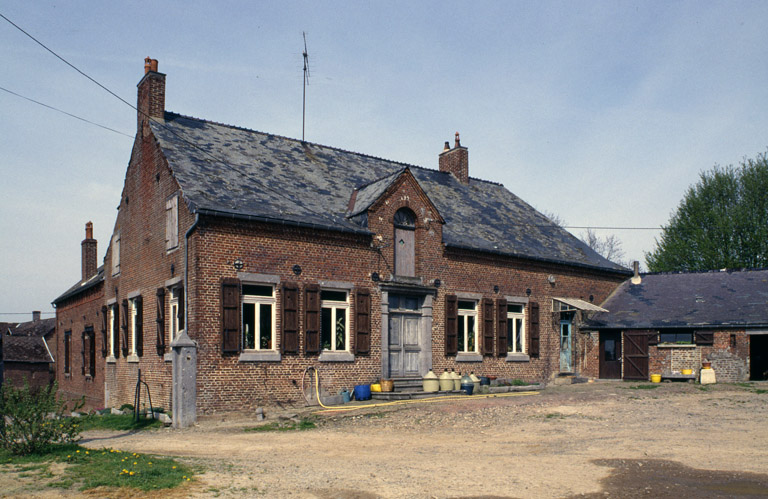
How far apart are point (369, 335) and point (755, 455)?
10.9 m

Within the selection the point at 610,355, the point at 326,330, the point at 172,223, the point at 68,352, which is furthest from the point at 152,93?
the point at 610,355

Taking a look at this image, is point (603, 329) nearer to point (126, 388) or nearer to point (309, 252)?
point (309, 252)

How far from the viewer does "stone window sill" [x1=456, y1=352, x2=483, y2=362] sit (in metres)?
21.7

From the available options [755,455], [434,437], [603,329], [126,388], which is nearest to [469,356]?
[603,329]

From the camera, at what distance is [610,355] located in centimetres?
2575

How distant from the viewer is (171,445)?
12633mm

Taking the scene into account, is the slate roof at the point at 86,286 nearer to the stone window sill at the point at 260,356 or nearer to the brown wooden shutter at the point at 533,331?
the stone window sill at the point at 260,356

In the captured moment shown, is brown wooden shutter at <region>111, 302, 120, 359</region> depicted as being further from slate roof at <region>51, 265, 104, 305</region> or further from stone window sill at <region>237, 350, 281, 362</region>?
stone window sill at <region>237, 350, 281, 362</region>

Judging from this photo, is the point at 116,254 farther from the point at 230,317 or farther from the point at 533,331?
the point at 533,331

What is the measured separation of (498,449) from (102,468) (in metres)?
6.06

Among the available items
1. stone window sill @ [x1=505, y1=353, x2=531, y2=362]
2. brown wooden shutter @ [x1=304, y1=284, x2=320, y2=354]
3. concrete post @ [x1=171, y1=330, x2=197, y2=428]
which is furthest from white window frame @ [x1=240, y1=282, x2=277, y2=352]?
stone window sill @ [x1=505, y1=353, x2=531, y2=362]

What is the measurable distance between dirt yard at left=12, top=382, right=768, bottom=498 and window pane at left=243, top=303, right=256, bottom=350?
1839 mm

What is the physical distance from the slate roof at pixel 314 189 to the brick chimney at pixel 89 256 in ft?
46.4

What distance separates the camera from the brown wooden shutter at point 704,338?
23.7m
